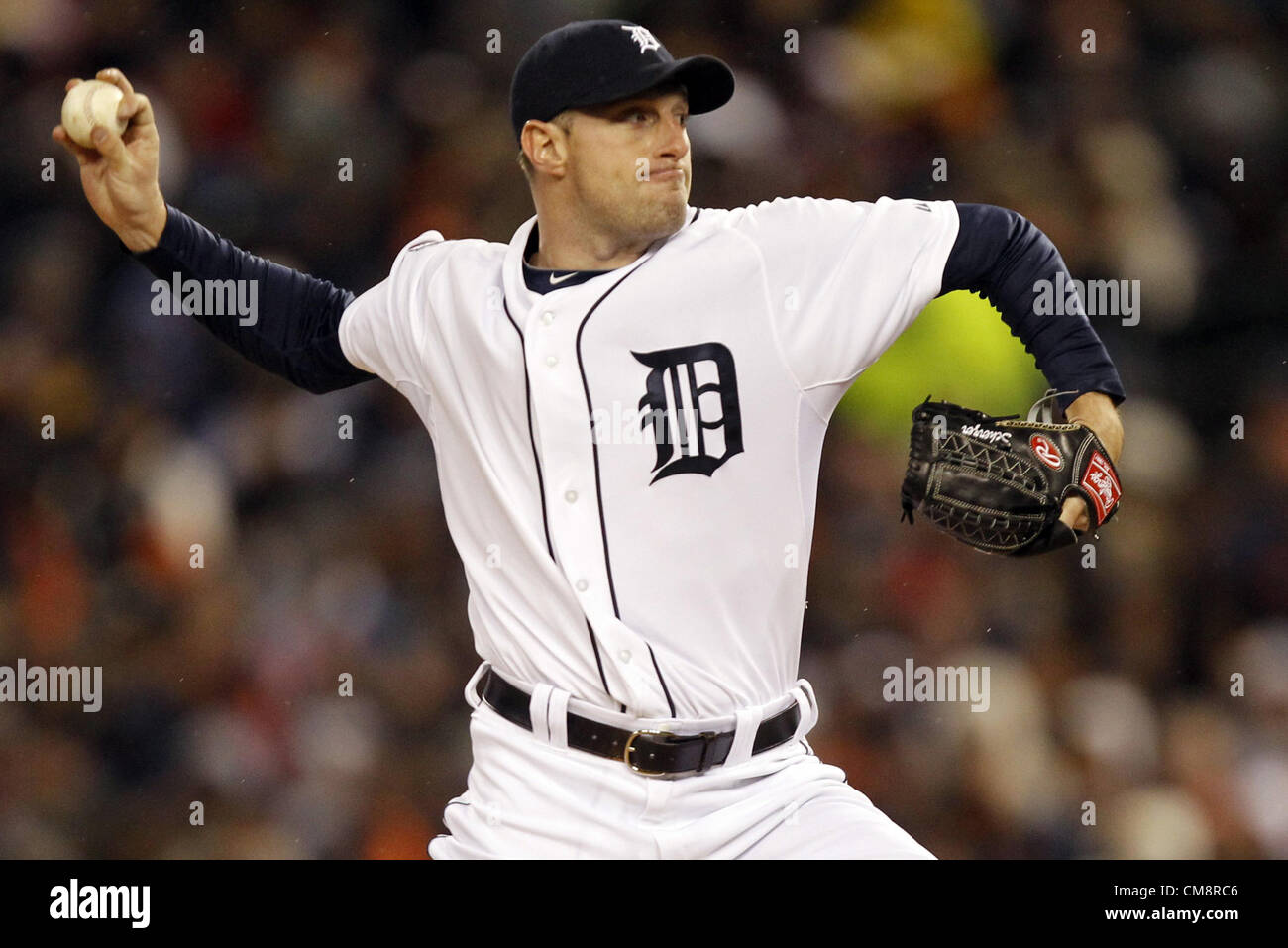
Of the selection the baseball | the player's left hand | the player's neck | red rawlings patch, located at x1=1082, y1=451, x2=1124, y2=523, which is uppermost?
the baseball

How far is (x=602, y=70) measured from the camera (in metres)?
2.40

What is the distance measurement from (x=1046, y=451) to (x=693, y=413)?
0.53 meters

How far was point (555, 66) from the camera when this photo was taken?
97.0 inches

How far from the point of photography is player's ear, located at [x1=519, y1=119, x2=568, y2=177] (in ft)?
8.16

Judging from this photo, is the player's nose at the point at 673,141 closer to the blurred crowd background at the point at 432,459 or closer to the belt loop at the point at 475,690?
the belt loop at the point at 475,690

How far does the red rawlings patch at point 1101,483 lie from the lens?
2215 millimetres

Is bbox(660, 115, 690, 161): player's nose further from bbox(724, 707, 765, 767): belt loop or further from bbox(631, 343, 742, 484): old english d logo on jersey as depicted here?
bbox(724, 707, 765, 767): belt loop

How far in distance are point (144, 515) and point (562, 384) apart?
2.07 meters

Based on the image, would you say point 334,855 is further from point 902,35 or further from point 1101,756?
point 902,35

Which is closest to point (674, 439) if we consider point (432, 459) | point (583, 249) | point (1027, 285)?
point (583, 249)

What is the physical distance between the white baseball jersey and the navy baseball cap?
0.78 feet

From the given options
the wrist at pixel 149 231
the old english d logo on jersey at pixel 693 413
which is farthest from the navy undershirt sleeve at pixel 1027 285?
the wrist at pixel 149 231

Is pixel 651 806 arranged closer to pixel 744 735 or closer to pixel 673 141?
pixel 744 735

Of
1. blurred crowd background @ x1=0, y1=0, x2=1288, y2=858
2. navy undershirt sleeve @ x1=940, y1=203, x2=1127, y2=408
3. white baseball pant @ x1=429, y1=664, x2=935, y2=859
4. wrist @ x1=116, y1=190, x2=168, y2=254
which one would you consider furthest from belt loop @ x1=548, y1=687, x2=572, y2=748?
blurred crowd background @ x1=0, y1=0, x2=1288, y2=858
